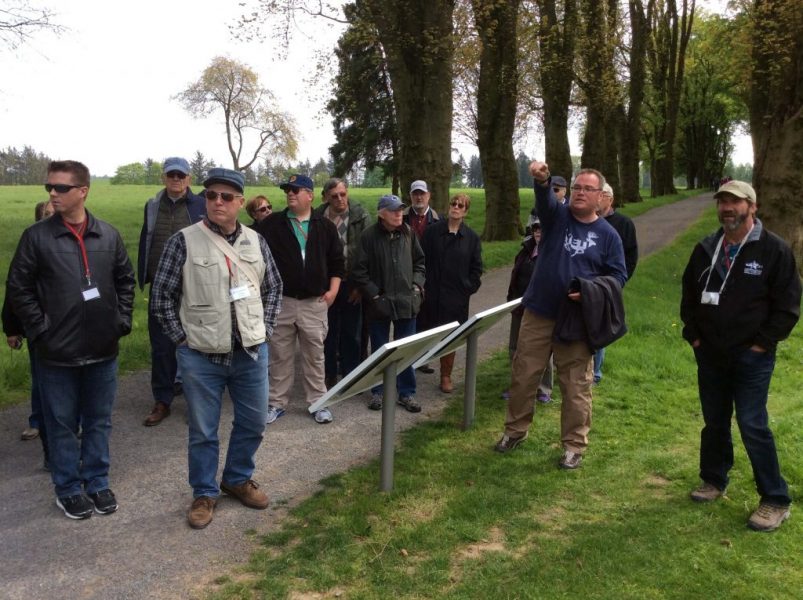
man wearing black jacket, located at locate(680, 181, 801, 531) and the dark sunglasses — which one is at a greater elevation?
the dark sunglasses

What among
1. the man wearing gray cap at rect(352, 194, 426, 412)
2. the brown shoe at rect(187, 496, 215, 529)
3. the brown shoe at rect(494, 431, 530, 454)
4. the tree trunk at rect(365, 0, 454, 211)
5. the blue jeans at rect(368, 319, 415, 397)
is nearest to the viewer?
the brown shoe at rect(187, 496, 215, 529)

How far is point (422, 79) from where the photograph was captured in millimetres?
11672

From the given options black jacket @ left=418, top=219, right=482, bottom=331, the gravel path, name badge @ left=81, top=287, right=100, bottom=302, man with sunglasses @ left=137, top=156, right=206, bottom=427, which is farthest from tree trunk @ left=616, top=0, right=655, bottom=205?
name badge @ left=81, top=287, right=100, bottom=302

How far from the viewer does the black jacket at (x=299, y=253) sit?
18.1 feet

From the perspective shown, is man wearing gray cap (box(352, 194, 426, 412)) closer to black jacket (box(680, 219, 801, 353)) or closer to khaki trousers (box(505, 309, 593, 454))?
khaki trousers (box(505, 309, 593, 454))

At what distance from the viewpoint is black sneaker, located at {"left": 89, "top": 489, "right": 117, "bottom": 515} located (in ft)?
13.1

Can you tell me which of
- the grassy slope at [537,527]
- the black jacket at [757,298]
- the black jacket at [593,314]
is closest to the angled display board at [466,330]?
the black jacket at [593,314]

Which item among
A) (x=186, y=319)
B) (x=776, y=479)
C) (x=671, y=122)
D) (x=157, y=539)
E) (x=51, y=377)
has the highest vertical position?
(x=671, y=122)

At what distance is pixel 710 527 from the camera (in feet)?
12.7

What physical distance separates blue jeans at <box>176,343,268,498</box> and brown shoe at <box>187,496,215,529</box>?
1.3 inches

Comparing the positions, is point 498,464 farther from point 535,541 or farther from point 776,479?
point 776,479

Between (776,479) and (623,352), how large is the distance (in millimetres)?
3847

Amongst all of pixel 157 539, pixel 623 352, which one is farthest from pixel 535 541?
pixel 623 352

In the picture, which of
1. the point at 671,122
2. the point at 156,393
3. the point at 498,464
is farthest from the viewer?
the point at 671,122
